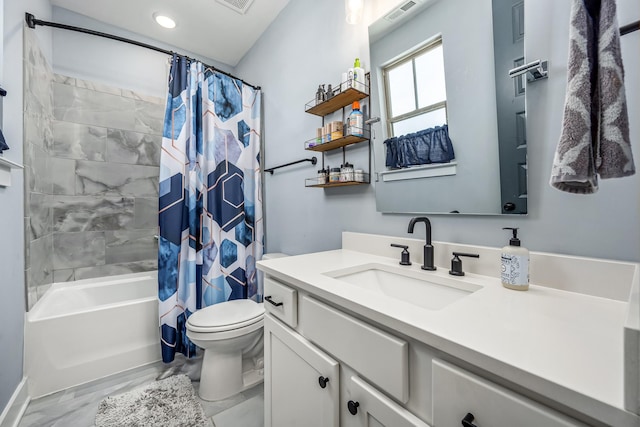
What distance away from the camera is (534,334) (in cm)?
47

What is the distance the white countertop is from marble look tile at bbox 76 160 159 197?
7.21 feet

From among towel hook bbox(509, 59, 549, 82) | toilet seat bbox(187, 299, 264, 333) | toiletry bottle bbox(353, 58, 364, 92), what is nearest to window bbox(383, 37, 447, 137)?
toiletry bottle bbox(353, 58, 364, 92)

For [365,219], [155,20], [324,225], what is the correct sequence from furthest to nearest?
1. [155,20]
2. [324,225]
3. [365,219]

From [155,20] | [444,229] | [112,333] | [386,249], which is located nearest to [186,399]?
[112,333]

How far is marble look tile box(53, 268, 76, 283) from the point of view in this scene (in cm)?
196

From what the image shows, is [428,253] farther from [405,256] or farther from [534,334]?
Answer: [534,334]

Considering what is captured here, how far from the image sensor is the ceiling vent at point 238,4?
189 cm

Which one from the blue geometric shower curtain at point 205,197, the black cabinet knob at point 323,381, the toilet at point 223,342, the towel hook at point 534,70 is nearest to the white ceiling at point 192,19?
the blue geometric shower curtain at point 205,197

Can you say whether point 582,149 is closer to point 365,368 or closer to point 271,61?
point 365,368

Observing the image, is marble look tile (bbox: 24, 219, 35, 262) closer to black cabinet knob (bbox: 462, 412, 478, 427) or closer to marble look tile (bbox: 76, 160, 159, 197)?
marble look tile (bbox: 76, 160, 159, 197)

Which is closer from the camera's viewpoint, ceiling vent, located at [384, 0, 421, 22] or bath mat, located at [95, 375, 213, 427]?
ceiling vent, located at [384, 0, 421, 22]

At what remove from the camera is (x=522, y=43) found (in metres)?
0.81

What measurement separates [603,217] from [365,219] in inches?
33.4

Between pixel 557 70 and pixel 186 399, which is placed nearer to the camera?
pixel 557 70
